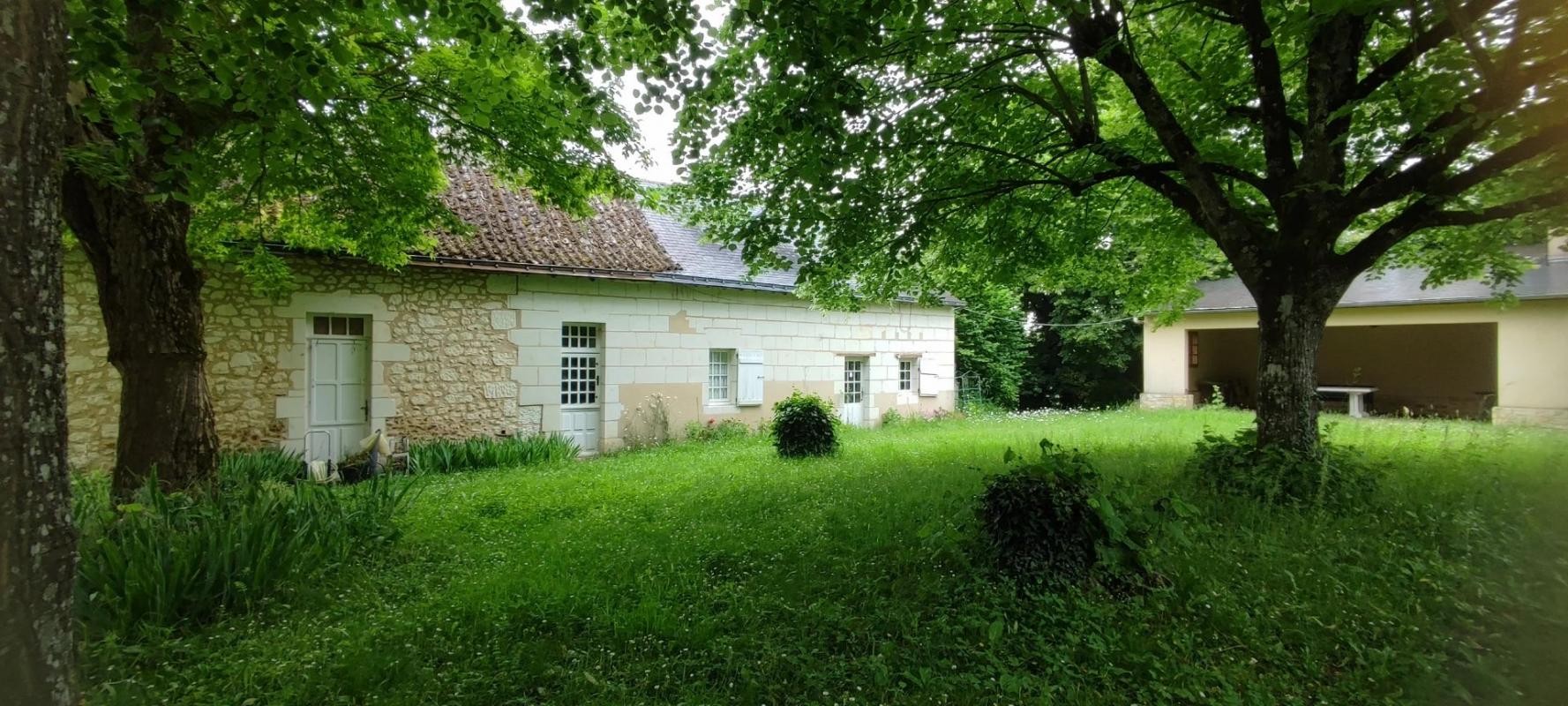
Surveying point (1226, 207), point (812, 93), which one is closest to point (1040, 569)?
point (812, 93)

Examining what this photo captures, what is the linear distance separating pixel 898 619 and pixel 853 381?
11717 mm

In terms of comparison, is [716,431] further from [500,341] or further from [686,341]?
[500,341]

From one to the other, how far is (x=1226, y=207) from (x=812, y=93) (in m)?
3.75

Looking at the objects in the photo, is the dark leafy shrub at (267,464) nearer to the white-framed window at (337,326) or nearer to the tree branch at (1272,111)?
the white-framed window at (337,326)

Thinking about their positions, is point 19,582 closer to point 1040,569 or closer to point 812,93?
point 812,93

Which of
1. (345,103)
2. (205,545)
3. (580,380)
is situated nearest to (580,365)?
(580,380)

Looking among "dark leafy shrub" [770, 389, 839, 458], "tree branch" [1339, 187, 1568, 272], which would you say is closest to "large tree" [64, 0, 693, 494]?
"dark leafy shrub" [770, 389, 839, 458]

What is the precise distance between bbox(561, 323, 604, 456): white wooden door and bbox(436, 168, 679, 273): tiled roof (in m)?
1.21

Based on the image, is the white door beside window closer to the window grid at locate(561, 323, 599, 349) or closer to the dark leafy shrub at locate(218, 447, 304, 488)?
the dark leafy shrub at locate(218, 447, 304, 488)

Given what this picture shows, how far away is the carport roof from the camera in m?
11.5

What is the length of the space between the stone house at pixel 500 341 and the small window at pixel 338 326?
2 cm

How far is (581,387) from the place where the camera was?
10.9 metres

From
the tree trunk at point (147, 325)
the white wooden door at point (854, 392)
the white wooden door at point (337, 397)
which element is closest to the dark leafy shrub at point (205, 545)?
the tree trunk at point (147, 325)

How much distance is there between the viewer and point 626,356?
10977 millimetres
